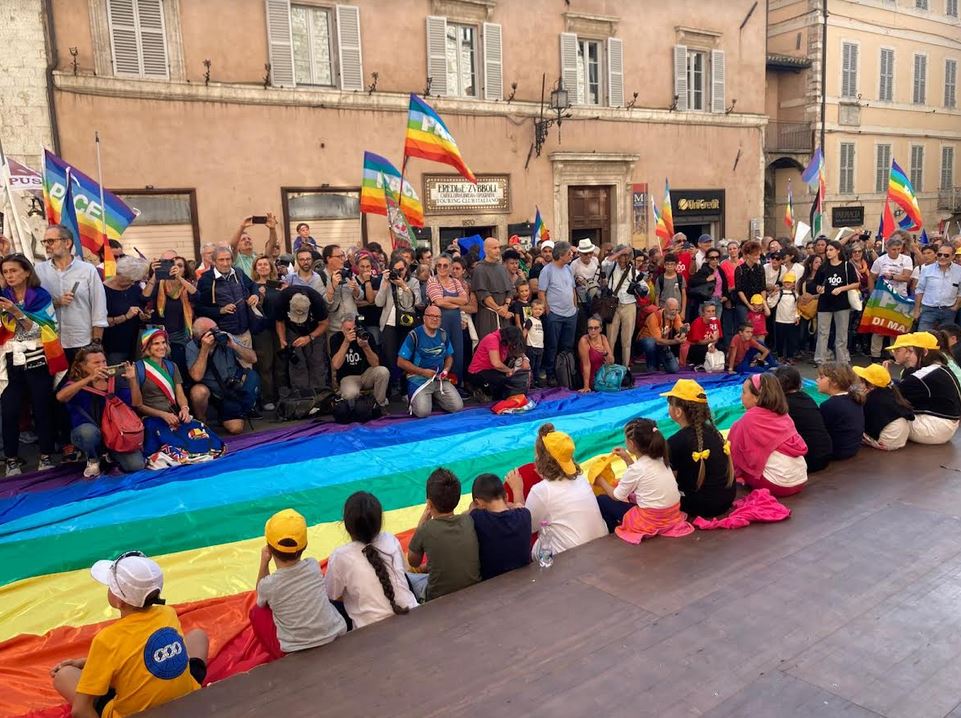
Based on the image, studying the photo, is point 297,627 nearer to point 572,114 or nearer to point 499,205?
point 499,205

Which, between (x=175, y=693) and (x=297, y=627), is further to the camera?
(x=297, y=627)

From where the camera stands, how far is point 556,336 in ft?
32.2

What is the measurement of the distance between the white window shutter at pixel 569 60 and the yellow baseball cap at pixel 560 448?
1496 centimetres

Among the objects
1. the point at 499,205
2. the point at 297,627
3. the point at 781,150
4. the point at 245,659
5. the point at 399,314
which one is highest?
the point at 781,150

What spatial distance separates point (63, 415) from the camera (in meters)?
7.00

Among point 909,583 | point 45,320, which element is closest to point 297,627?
point 909,583

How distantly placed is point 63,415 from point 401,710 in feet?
16.9

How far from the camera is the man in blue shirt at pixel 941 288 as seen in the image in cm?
1030

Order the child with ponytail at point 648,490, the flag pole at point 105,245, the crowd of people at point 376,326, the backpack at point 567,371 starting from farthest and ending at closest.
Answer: the backpack at point 567,371 < the flag pole at point 105,245 < the crowd of people at point 376,326 < the child with ponytail at point 648,490

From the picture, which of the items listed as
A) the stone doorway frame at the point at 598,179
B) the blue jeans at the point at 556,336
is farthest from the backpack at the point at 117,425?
the stone doorway frame at the point at 598,179

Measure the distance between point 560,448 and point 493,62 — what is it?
1431 centimetres

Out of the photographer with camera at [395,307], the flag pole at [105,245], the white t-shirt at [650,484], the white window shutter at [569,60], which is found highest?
the white window shutter at [569,60]

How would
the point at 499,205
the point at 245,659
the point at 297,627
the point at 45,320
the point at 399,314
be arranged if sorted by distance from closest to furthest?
the point at 297,627 < the point at 245,659 < the point at 45,320 < the point at 399,314 < the point at 499,205

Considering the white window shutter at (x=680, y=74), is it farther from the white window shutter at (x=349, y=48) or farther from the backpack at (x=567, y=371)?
the backpack at (x=567, y=371)
